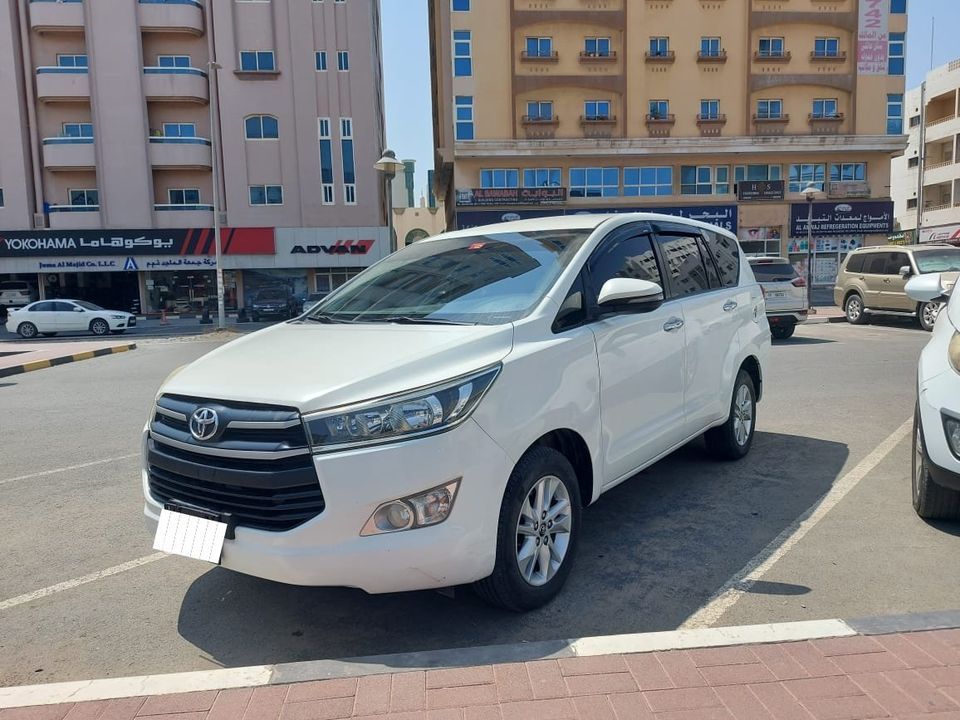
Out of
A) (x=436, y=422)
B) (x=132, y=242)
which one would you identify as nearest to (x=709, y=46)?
(x=132, y=242)

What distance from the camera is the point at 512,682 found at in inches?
101

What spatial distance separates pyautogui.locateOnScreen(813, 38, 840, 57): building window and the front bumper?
4050cm

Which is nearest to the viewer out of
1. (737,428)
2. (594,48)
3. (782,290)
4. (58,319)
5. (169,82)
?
(737,428)

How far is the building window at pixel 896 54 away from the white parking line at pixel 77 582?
4219 centimetres

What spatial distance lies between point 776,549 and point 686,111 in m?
35.4

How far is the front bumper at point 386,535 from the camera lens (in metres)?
2.61

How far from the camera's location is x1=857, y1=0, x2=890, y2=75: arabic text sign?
115ft

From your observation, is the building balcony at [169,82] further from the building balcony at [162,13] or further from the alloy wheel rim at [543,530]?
the alloy wheel rim at [543,530]

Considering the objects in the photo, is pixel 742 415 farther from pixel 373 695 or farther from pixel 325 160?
pixel 325 160

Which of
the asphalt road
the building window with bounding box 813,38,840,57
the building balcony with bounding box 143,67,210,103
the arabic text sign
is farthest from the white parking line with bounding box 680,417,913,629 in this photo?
the arabic text sign

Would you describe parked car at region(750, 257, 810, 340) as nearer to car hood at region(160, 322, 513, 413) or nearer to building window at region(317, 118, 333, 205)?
car hood at region(160, 322, 513, 413)

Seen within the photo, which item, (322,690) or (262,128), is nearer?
(322,690)

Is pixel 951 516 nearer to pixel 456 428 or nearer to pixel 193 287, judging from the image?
pixel 456 428

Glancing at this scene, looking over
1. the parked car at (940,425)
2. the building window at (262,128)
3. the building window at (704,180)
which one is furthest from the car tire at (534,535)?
the building window at (262,128)
